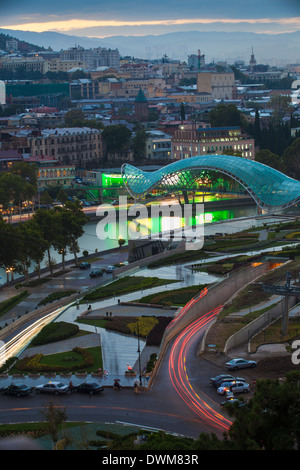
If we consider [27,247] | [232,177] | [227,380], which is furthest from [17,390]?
[232,177]

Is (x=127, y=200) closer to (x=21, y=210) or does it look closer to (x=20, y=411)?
(x=21, y=210)

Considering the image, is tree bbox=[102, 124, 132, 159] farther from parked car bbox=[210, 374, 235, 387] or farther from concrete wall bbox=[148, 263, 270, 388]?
parked car bbox=[210, 374, 235, 387]

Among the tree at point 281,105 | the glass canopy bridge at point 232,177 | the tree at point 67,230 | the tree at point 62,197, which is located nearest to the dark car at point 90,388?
the tree at point 67,230

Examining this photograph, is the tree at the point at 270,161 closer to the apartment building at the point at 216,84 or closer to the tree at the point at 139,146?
the tree at the point at 139,146

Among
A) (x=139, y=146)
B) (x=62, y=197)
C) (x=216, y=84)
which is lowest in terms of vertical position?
Result: (x=62, y=197)

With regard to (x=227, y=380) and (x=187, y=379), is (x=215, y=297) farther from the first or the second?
(x=227, y=380)

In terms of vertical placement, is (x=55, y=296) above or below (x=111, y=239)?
above
